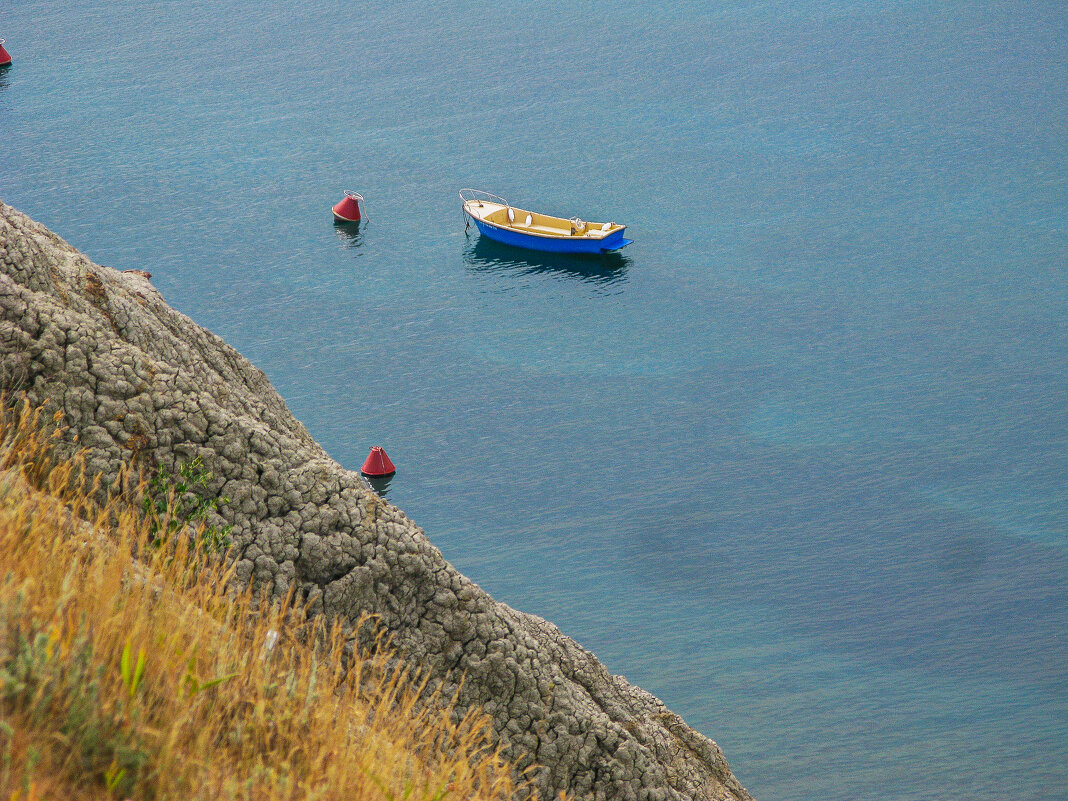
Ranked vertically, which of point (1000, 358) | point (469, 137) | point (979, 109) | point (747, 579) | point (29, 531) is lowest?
point (29, 531)

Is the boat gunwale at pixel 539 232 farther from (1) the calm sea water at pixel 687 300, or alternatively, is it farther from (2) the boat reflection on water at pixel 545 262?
(1) the calm sea water at pixel 687 300

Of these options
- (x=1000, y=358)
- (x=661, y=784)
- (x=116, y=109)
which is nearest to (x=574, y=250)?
(x=1000, y=358)

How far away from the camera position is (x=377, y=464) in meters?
37.1

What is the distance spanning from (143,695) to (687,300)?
150 ft

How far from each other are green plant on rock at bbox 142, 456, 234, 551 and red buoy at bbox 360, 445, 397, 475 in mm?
27903

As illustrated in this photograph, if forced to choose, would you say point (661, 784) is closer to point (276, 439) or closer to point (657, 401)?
point (276, 439)

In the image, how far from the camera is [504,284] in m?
52.0

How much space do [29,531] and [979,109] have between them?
68.6m

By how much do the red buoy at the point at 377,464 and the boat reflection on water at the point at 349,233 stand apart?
19.8 metres

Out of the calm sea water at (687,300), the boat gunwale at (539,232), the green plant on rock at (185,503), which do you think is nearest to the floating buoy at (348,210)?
the calm sea water at (687,300)

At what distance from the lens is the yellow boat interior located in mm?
51688

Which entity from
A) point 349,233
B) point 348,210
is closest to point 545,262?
point 349,233

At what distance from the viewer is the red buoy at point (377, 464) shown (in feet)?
121

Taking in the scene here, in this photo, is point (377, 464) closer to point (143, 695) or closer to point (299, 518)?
point (299, 518)
